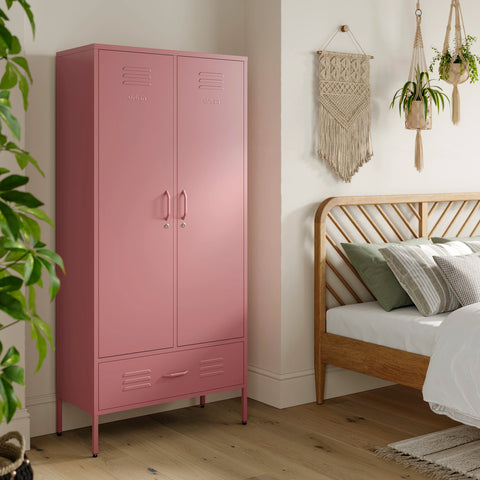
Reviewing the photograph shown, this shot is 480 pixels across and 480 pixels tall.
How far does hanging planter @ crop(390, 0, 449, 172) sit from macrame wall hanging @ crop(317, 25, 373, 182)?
0.71 ft

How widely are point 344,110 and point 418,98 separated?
1.35ft

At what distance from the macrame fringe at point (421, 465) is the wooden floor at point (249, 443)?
0.15 ft

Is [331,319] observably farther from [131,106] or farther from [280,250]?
[131,106]

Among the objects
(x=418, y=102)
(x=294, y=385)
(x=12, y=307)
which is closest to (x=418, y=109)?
(x=418, y=102)

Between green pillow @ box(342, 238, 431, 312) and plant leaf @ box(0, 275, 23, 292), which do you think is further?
green pillow @ box(342, 238, 431, 312)

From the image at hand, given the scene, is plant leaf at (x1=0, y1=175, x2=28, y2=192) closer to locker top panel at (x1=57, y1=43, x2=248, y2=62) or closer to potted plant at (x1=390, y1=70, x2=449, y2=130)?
locker top panel at (x1=57, y1=43, x2=248, y2=62)

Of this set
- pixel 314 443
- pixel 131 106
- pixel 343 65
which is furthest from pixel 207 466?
pixel 343 65

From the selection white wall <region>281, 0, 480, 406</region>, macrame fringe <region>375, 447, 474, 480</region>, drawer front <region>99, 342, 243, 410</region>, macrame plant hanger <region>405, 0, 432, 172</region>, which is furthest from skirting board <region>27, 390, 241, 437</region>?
macrame plant hanger <region>405, 0, 432, 172</region>

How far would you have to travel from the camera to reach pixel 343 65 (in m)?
3.80

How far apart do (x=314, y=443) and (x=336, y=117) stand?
1.63 metres

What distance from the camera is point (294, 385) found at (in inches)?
148

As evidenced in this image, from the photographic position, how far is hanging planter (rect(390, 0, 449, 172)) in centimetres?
390

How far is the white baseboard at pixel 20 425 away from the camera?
311 cm

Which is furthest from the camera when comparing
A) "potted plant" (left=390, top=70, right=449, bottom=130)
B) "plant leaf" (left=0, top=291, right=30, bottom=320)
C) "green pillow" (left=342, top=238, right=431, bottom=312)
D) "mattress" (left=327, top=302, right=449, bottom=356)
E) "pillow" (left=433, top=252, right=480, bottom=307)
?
"potted plant" (left=390, top=70, right=449, bottom=130)
